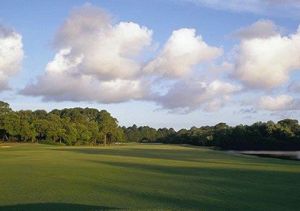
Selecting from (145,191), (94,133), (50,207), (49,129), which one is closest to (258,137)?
(94,133)

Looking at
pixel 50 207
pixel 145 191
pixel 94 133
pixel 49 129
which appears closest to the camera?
pixel 50 207

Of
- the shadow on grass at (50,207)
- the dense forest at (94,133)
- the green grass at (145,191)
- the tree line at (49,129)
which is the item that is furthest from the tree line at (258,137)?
the shadow on grass at (50,207)

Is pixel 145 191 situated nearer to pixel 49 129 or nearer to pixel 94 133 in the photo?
pixel 49 129

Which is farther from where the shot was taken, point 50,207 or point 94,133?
point 94,133

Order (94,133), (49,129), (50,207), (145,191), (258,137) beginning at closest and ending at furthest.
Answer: (50,207) < (145,191) < (49,129) < (258,137) < (94,133)

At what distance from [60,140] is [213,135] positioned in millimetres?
45272

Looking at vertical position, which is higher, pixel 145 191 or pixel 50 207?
pixel 145 191

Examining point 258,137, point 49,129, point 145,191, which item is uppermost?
point 49,129

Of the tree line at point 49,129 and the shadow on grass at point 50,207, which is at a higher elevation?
the tree line at point 49,129

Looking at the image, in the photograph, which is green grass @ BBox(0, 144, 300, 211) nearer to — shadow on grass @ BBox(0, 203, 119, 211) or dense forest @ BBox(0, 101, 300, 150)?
shadow on grass @ BBox(0, 203, 119, 211)

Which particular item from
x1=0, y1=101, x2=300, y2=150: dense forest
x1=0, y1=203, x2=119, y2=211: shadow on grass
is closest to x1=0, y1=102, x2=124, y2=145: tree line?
x1=0, y1=101, x2=300, y2=150: dense forest

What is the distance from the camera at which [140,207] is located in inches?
635

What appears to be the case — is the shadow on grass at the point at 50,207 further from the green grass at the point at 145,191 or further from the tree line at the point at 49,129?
the tree line at the point at 49,129

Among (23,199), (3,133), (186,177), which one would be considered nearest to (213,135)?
(3,133)
